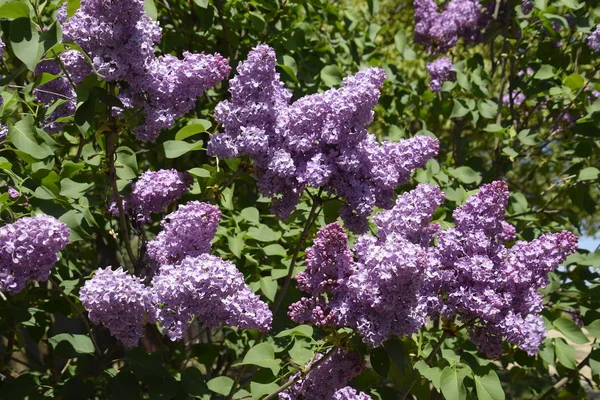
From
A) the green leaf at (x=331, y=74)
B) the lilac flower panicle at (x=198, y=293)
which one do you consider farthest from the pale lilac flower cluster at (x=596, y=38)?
the lilac flower panicle at (x=198, y=293)

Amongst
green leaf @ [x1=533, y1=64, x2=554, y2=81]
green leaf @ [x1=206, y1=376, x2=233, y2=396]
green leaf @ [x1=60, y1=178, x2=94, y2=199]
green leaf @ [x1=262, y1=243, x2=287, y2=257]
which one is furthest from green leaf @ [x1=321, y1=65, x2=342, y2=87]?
green leaf @ [x1=206, y1=376, x2=233, y2=396]

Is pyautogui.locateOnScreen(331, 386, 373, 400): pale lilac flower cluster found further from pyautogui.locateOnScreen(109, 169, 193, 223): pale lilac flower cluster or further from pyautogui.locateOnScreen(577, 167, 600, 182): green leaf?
pyautogui.locateOnScreen(577, 167, 600, 182): green leaf

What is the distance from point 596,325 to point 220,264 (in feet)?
Answer: 7.87

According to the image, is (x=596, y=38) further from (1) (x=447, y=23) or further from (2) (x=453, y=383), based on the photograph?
(2) (x=453, y=383)

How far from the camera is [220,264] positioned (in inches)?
85.7

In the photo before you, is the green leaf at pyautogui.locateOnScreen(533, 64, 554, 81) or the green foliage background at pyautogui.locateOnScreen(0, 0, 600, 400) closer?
the green foliage background at pyautogui.locateOnScreen(0, 0, 600, 400)

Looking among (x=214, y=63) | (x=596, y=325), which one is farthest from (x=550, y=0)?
(x=214, y=63)

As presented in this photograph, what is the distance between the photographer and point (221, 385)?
3041mm

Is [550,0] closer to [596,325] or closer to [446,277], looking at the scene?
[596,325]

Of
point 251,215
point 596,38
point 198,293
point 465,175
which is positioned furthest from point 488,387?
point 596,38

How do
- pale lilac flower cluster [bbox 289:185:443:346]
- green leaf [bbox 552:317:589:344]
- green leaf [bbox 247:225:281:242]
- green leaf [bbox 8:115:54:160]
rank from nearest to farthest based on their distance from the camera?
pale lilac flower cluster [bbox 289:185:443:346] < green leaf [bbox 8:115:54:160] < green leaf [bbox 247:225:281:242] < green leaf [bbox 552:317:589:344]

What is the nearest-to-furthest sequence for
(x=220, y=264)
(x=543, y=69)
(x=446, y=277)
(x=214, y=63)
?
(x=220, y=264) → (x=446, y=277) → (x=214, y=63) → (x=543, y=69)

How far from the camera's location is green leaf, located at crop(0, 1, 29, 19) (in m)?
2.26

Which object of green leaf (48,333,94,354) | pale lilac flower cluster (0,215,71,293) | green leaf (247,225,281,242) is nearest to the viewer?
pale lilac flower cluster (0,215,71,293)
